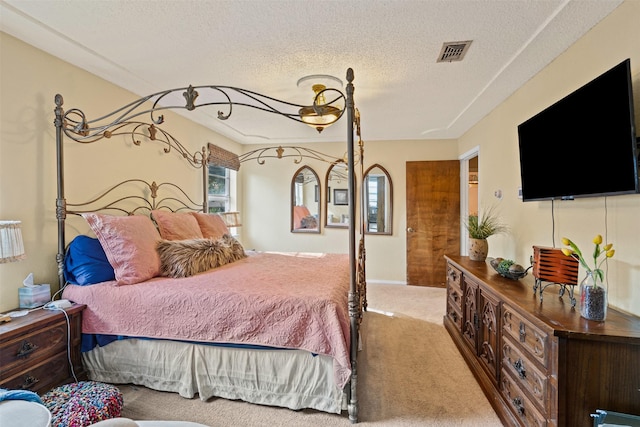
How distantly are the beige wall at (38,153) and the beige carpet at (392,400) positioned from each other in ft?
3.87

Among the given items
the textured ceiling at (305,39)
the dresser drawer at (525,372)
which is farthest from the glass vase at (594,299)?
the textured ceiling at (305,39)

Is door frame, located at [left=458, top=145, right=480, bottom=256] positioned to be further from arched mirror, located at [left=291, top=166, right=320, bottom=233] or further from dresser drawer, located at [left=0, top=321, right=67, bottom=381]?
dresser drawer, located at [left=0, top=321, right=67, bottom=381]

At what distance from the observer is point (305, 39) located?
2.06 meters

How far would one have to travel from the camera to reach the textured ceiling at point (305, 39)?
5.72 feet

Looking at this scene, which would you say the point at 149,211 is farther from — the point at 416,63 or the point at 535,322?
the point at 535,322

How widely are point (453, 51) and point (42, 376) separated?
358cm

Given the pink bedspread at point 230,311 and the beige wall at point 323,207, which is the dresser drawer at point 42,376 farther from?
the beige wall at point 323,207

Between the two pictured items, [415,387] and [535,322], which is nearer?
[535,322]

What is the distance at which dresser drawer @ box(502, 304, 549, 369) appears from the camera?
4.71 feet

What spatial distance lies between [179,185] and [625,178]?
4.00 metres

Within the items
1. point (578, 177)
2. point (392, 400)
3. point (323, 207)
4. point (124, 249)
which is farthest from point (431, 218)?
point (124, 249)

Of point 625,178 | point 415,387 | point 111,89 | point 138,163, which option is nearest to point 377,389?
point 415,387

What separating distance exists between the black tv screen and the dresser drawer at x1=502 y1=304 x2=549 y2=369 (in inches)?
33.3

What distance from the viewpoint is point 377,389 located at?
216cm
